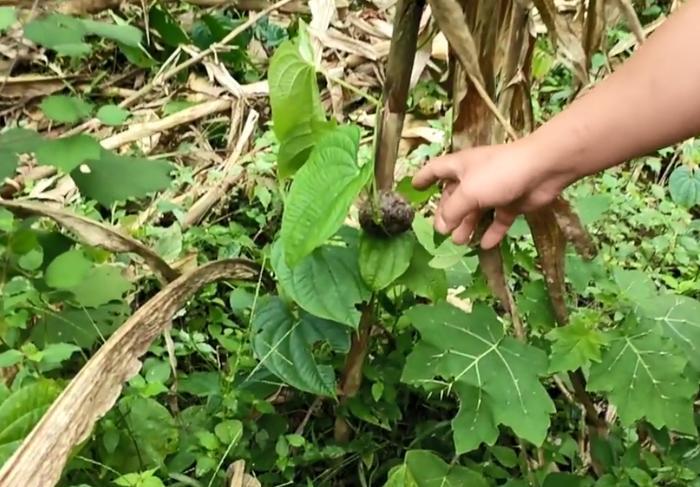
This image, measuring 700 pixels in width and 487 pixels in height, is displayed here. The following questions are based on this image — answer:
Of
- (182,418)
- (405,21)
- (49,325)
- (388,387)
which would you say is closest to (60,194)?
(49,325)

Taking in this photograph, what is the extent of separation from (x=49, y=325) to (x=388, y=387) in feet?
1.28

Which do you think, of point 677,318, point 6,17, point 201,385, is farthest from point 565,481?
point 6,17

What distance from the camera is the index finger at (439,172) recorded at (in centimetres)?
83

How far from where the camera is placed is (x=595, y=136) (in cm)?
72

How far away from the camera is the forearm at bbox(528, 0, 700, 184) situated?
2.19 ft

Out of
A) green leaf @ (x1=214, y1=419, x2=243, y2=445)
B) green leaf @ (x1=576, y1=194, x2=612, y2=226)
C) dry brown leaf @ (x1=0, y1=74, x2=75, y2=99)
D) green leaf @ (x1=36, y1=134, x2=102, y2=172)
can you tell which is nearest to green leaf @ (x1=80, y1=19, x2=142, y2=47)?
green leaf @ (x1=36, y1=134, x2=102, y2=172)

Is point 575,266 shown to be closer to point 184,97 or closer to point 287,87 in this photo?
point 287,87

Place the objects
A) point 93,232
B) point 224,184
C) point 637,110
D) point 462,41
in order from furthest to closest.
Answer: point 224,184 < point 93,232 < point 462,41 < point 637,110

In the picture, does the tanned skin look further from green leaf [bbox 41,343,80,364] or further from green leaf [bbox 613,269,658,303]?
green leaf [bbox 41,343,80,364]

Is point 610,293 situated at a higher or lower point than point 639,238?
higher

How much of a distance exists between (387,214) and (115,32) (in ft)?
1.21

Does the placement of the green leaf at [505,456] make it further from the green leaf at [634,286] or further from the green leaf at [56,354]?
the green leaf at [56,354]

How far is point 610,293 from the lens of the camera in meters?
1.00

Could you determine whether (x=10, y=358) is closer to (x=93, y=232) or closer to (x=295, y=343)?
(x=93, y=232)
